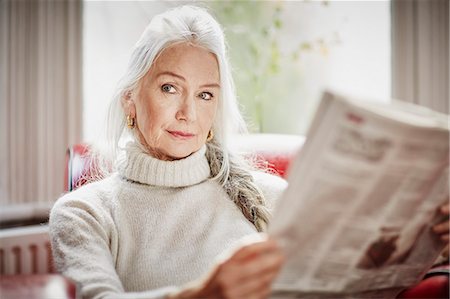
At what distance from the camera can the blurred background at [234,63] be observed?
251 cm

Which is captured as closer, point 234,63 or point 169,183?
point 169,183

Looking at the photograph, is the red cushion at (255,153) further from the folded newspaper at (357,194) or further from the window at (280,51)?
the window at (280,51)

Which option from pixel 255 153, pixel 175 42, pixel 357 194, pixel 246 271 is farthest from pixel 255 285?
pixel 255 153

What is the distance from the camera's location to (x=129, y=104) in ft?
4.58

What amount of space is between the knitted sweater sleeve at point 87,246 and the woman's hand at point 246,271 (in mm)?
144

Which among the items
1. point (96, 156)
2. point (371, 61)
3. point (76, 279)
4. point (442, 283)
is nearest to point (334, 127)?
point (76, 279)

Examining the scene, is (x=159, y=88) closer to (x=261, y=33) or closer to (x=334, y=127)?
(x=334, y=127)

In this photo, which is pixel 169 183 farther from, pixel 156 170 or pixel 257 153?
pixel 257 153

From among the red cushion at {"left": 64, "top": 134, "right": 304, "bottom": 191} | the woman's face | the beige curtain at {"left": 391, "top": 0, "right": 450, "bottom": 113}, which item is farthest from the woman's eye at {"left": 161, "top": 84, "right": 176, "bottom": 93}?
the beige curtain at {"left": 391, "top": 0, "right": 450, "bottom": 113}

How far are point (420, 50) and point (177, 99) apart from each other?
2.01 m

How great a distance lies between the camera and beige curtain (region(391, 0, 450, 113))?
2902 mm

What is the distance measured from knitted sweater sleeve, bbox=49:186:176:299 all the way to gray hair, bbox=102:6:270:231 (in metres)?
0.29

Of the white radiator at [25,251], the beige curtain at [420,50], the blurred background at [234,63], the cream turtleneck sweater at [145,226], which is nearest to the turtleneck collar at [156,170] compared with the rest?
the cream turtleneck sweater at [145,226]

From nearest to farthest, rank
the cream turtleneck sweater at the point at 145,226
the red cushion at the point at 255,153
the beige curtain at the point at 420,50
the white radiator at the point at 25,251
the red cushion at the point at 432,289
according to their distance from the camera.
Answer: the cream turtleneck sweater at the point at 145,226 → the red cushion at the point at 432,289 → the red cushion at the point at 255,153 → the white radiator at the point at 25,251 → the beige curtain at the point at 420,50
